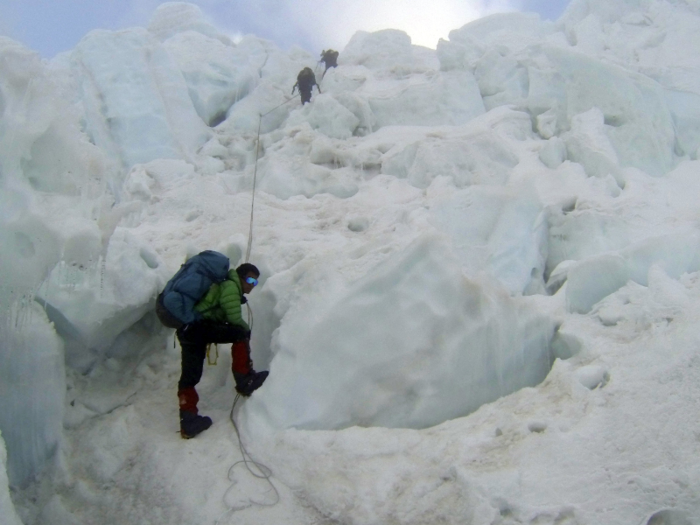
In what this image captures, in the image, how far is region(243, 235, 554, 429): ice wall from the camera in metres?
3.02

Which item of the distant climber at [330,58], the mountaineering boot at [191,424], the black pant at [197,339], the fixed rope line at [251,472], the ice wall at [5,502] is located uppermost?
the distant climber at [330,58]

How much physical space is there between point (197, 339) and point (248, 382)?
405 mm

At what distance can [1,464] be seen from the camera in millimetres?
2105

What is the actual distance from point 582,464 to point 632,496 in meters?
0.22

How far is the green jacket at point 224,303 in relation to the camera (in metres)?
3.11

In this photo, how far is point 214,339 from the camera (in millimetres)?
3184

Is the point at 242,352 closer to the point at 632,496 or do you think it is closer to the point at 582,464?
the point at 582,464

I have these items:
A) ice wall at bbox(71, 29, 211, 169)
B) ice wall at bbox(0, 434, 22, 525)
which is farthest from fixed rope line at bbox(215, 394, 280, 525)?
ice wall at bbox(71, 29, 211, 169)

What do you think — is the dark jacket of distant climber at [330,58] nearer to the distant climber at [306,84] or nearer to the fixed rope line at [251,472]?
the distant climber at [306,84]

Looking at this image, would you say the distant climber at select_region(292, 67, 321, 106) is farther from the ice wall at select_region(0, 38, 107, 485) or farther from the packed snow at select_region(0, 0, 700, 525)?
the ice wall at select_region(0, 38, 107, 485)

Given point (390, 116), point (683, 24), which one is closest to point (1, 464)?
point (390, 116)

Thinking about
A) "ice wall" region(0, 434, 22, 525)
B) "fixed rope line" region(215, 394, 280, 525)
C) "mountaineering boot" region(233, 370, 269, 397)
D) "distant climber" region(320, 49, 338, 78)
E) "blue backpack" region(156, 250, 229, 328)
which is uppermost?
"distant climber" region(320, 49, 338, 78)

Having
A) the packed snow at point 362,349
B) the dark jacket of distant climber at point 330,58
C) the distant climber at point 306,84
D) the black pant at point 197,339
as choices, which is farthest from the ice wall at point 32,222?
the dark jacket of distant climber at point 330,58

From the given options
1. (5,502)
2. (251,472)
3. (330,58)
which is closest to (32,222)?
(5,502)
